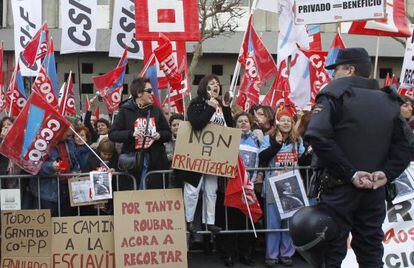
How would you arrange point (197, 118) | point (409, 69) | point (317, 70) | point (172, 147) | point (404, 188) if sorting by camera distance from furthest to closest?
point (317, 70), point (409, 69), point (172, 147), point (197, 118), point (404, 188)

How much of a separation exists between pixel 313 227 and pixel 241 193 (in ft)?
8.59

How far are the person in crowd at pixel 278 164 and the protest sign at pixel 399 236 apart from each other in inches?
48.1

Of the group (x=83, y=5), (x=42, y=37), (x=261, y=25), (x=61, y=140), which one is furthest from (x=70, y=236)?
(x=261, y=25)

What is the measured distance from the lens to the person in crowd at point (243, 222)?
26.5ft

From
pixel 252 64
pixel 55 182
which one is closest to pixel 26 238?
pixel 55 182

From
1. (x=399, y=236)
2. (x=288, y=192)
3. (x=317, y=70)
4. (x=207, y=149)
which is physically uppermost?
(x=317, y=70)

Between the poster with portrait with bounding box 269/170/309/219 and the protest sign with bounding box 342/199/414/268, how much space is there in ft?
3.45

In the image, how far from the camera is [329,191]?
5297mm

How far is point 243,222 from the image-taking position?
815cm

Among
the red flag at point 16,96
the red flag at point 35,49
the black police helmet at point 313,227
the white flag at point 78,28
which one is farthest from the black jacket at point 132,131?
the white flag at point 78,28

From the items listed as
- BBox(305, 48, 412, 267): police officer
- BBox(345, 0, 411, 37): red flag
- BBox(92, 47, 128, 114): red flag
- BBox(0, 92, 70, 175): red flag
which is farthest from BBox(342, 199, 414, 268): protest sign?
BBox(92, 47, 128, 114): red flag

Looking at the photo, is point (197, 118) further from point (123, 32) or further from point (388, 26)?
point (123, 32)

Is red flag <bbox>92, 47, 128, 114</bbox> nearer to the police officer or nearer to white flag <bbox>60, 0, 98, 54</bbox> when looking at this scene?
white flag <bbox>60, 0, 98, 54</bbox>

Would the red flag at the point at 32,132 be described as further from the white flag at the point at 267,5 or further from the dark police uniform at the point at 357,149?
the white flag at the point at 267,5
